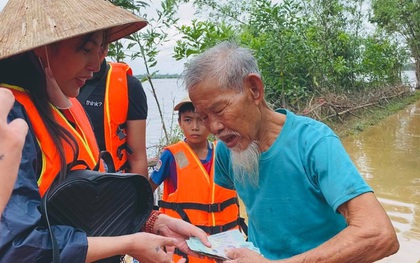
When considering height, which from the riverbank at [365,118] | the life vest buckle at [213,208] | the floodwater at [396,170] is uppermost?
the life vest buckle at [213,208]

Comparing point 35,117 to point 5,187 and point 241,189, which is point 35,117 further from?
point 241,189

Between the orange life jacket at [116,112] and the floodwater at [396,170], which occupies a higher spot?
the orange life jacket at [116,112]

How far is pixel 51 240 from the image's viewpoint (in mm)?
1313

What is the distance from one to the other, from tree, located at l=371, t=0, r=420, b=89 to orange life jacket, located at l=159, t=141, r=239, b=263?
25.2 meters

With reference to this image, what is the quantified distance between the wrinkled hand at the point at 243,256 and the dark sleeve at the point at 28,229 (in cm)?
65

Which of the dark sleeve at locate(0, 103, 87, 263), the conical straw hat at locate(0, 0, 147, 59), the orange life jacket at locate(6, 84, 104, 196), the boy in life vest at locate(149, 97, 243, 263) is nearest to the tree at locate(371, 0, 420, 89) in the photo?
the boy in life vest at locate(149, 97, 243, 263)

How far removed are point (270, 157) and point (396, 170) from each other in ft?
24.8

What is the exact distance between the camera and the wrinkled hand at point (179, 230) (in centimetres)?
207

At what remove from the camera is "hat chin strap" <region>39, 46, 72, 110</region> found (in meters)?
1.55

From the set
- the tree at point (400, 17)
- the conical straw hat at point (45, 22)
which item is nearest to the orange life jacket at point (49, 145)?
the conical straw hat at point (45, 22)

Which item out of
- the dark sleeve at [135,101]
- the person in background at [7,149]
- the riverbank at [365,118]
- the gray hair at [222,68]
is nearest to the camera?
the person in background at [7,149]

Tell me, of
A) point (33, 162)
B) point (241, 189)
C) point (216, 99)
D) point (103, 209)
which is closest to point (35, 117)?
point (33, 162)

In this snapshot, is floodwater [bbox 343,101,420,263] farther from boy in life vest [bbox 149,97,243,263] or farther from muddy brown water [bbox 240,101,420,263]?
boy in life vest [bbox 149,97,243,263]

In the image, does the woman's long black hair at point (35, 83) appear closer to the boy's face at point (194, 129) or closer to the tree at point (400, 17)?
the boy's face at point (194, 129)
